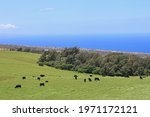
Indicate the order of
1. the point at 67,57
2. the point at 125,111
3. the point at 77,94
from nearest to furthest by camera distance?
the point at 125,111 < the point at 77,94 < the point at 67,57

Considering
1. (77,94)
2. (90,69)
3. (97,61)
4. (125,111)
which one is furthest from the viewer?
(97,61)

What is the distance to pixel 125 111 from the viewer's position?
18234 mm

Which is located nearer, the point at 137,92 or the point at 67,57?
the point at 137,92

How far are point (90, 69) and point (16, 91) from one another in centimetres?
4456

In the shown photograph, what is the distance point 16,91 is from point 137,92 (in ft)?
42.3

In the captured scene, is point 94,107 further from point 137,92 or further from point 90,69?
point 90,69

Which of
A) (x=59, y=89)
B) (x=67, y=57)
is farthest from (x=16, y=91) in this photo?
(x=67, y=57)

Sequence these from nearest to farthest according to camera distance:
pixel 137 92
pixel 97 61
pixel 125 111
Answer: pixel 125 111, pixel 137 92, pixel 97 61

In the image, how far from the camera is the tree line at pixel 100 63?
78875 millimetres

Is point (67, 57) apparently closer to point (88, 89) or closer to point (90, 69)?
point (90, 69)

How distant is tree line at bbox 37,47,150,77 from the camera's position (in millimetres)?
78875

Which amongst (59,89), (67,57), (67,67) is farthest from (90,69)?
(59,89)

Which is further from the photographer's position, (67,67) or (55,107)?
(67,67)

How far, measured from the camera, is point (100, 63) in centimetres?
8669
